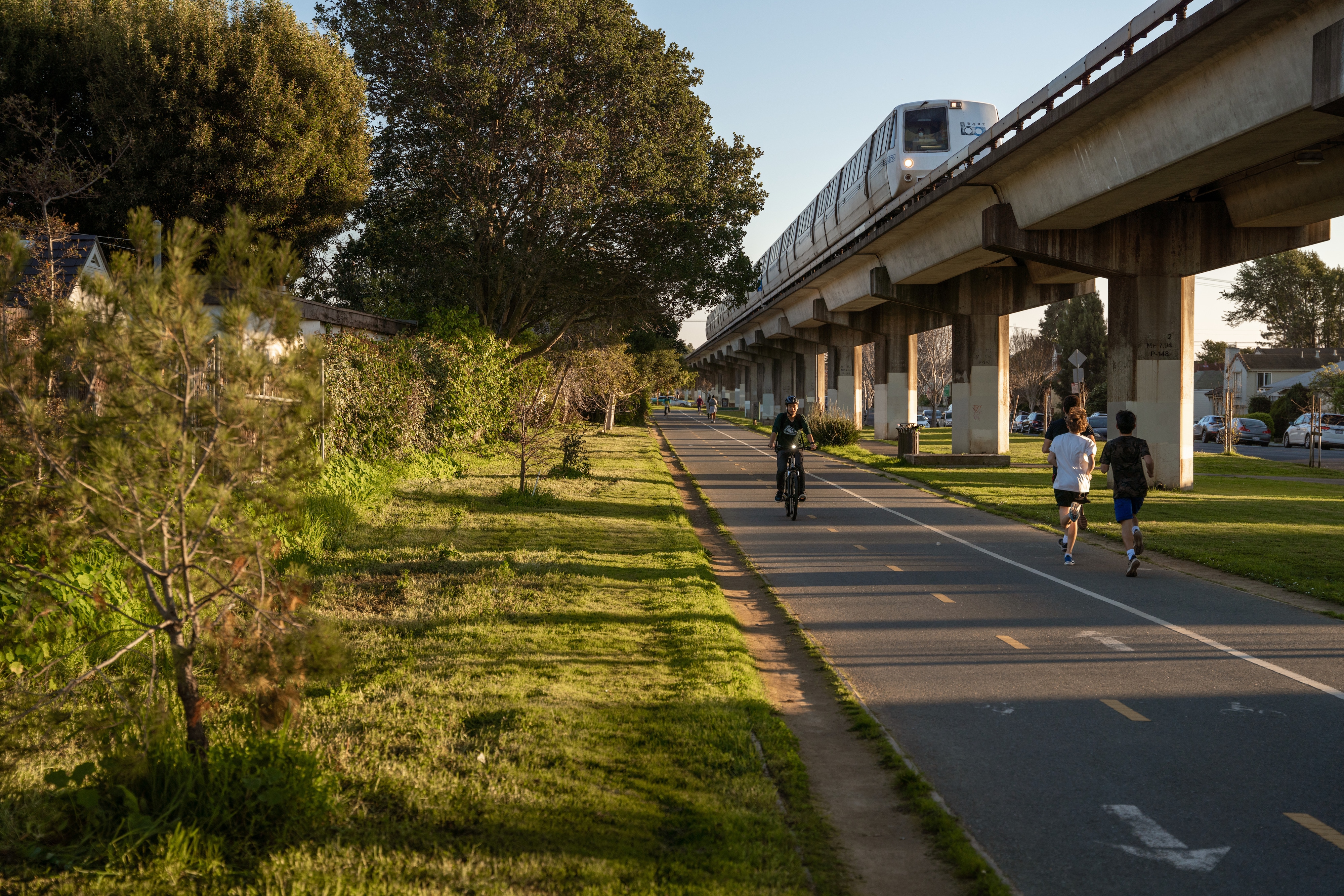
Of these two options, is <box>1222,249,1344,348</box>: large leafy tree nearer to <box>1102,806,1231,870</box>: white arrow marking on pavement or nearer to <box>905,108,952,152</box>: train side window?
<box>905,108,952,152</box>: train side window

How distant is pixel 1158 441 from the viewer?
23.4 metres

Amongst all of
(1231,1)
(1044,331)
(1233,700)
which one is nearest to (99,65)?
(1231,1)

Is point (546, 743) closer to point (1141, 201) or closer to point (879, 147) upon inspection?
point (1141, 201)

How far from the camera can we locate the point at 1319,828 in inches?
195

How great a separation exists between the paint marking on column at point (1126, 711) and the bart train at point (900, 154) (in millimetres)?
22561

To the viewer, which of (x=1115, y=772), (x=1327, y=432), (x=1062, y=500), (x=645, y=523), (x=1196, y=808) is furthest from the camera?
(x=1327, y=432)

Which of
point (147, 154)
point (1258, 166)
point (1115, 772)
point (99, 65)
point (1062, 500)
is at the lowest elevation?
point (1115, 772)

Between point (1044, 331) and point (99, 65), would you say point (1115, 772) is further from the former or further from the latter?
point (1044, 331)

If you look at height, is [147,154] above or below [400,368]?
above

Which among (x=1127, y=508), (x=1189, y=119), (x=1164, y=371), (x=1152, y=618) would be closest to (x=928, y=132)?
(x=1164, y=371)

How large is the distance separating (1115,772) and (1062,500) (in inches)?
318

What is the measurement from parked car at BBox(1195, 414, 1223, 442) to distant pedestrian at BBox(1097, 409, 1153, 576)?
1899 inches

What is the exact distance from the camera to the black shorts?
1322cm

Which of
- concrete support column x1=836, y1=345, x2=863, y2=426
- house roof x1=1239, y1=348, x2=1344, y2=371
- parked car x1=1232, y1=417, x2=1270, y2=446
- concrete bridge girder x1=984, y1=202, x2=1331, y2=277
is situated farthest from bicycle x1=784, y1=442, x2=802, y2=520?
house roof x1=1239, y1=348, x2=1344, y2=371
